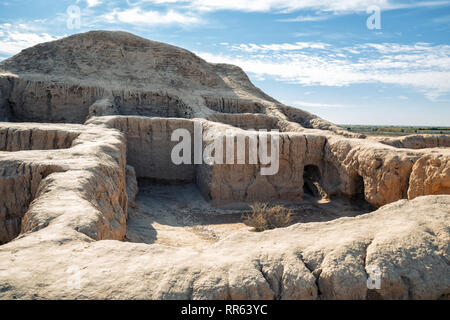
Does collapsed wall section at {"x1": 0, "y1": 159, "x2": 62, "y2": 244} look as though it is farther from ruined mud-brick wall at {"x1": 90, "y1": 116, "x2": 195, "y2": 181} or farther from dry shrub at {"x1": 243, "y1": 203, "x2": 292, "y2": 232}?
ruined mud-brick wall at {"x1": 90, "y1": 116, "x2": 195, "y2": 181}

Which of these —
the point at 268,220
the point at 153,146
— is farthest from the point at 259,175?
the point at 153,146

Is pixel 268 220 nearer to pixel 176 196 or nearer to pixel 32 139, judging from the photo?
pixel 176 196

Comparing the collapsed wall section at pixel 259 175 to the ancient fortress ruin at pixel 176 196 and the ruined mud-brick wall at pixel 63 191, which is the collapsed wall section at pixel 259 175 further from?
the ruined mud-brick wall at pixel 63 191

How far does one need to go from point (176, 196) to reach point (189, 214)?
1.70 meters

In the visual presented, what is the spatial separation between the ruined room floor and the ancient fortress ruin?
0.19 ft

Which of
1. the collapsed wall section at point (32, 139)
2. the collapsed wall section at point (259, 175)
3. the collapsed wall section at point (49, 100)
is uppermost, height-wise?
the collapsed wall section at point (49, 100)

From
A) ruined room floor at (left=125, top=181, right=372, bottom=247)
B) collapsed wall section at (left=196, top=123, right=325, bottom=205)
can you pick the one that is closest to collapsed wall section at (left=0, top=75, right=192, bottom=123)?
ruined room floor at (left=125, top=181, right=372, bottom=247)

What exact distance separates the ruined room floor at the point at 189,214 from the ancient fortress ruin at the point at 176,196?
0.06m

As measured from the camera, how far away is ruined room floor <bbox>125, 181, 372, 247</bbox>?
22.7ft

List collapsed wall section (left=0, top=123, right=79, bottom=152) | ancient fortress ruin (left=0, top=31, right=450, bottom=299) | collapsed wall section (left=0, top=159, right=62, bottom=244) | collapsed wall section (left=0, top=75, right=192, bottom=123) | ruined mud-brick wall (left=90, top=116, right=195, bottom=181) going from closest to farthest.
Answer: ancient fortress ruin (left=0, top=31, right=450, bottom=299), collapsed wall section (left=0, top=159, right=62, bottom=244), collapsed wall section (left=0, top=123, right=79, bottom=152), ruined mud-brick wall (left=90, top=116, right=195, bottom=181), collapsed wall section (left=0, top=75, right=192, bottom=123)

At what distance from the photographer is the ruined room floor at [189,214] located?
22.7 feet

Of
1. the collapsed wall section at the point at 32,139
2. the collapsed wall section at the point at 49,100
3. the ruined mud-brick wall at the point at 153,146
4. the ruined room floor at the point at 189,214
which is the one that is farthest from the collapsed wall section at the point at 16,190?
the collapsed wall section at the point at 49,100
